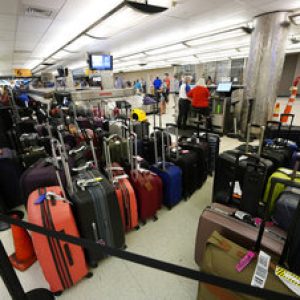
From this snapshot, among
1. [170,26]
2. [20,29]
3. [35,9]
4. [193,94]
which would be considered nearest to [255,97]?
[193,94]

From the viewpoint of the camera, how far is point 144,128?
3.64 meters

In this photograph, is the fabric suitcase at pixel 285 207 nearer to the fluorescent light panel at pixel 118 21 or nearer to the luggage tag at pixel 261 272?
the luggage tag at pixel 261 272

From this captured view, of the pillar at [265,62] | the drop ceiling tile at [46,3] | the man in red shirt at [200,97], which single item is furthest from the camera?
the man in red shirt at [200,97]

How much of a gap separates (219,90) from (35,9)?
14.2 feet

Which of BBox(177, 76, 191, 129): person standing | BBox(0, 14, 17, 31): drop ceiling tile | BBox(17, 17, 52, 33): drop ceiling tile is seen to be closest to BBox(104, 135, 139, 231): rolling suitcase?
BBox(17, 17, 52, 33): drop ceiling tile

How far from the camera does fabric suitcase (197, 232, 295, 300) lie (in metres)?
0.94

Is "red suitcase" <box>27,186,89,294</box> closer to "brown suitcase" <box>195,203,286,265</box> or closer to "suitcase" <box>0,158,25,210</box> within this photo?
"brown suitcase" <box>195,203,286,265</box>

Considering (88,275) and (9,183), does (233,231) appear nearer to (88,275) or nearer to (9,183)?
(88,275)

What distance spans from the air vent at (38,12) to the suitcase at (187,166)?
320cm

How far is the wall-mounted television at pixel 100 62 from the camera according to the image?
652cm

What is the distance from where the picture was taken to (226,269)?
103 cm

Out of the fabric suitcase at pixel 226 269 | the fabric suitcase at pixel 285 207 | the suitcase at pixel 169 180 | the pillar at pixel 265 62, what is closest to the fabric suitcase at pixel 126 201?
the suitcase at pixel 169 180

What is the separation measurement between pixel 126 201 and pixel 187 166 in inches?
35.8

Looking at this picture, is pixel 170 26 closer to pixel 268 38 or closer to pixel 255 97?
pixel 268 38
